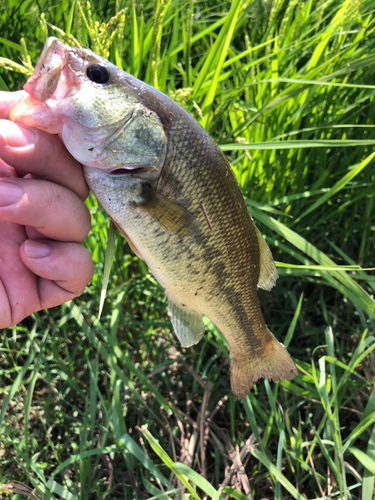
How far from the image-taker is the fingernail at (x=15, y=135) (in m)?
0.95

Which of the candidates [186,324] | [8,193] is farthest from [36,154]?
[186,324]

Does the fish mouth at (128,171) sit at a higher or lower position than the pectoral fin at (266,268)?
higher

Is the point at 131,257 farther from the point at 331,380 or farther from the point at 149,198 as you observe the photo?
the point at 331,380

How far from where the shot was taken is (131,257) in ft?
6.14

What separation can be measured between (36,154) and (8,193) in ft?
0.40

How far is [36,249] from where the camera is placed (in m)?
1.13

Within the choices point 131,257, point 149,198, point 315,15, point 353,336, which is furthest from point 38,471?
point 315,15

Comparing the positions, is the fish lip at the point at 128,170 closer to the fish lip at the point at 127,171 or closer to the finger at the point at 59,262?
the fish lip at the point at 127,171

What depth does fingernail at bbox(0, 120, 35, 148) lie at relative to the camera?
95cm

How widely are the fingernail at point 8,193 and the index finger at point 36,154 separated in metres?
0.06

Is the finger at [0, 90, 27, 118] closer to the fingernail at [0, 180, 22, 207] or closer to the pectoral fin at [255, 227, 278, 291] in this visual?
the fingernail at [0, 180, 22, 207]

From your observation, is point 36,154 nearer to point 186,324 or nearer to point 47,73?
point 47,73

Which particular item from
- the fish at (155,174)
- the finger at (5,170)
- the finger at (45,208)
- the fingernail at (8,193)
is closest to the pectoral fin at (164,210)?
the fish at (155,174)

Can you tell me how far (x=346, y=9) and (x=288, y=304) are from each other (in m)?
1.38
